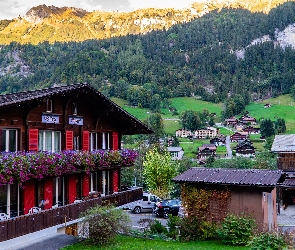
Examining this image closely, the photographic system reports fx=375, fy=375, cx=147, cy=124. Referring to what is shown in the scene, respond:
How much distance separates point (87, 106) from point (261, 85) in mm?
180103

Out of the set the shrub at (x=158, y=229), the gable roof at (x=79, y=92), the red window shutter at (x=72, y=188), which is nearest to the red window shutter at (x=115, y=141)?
the gable roof at (x=79, y=92)

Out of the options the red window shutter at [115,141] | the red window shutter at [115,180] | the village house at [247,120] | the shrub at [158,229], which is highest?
the village house at [247,120]

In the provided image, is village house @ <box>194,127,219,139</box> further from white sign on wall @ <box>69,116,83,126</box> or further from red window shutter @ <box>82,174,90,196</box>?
white sign on wall @ <box>69,116,83,126</box>

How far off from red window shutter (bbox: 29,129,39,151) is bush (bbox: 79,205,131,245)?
154 inches

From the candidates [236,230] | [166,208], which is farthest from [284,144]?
[236,230]

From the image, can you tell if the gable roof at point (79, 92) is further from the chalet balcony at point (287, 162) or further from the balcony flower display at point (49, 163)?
the chalet balcony at point (287, 162)

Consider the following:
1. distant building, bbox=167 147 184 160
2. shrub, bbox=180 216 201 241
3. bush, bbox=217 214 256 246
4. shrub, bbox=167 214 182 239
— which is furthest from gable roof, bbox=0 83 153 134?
distant building, bbox=167 147 184 160

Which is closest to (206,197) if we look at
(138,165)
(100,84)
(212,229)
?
(212,229)

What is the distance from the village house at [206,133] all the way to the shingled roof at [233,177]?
10479 cm

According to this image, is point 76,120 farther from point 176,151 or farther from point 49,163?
point 176,151

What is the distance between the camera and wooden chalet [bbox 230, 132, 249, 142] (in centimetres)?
11597

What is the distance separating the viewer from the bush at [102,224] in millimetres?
17266

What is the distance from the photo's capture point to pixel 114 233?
58.0 feet

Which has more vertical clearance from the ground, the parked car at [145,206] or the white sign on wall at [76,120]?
the white sign on wall at [76,120]
